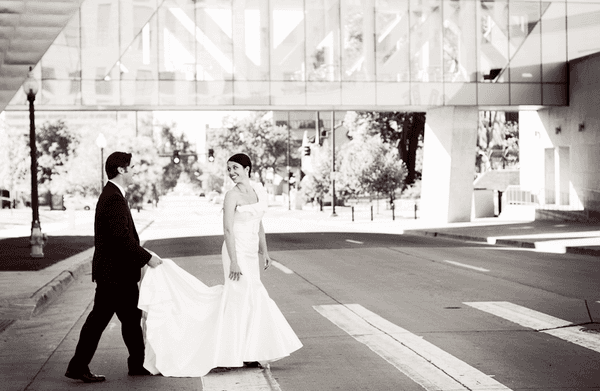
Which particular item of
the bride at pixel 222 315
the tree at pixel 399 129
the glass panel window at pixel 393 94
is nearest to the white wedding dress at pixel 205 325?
the bride at pixel 222 315

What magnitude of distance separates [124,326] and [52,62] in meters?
34.2

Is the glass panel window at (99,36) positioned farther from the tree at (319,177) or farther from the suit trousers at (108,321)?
the suit trousers at (108,321)

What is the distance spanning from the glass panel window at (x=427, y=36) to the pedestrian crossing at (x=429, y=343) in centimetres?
3028

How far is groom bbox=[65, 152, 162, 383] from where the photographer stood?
7.36m

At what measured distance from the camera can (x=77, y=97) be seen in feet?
129

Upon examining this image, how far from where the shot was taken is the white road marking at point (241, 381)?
275 inches

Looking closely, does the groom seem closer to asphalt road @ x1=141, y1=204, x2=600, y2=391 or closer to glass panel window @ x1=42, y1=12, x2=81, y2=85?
asphalt road @ x1=141, y1=204, x2=600, y2=391

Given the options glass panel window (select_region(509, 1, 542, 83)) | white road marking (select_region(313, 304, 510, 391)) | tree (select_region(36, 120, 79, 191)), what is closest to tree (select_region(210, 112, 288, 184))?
tree (select_region(36, 120, 79, 191))

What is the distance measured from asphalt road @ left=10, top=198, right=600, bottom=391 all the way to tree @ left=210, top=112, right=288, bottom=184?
274 feet

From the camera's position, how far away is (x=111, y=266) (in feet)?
24.2

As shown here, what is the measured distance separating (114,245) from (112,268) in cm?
20

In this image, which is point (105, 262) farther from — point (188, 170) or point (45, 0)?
point (188, 170)

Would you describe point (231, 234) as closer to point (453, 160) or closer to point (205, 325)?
point (205, 325)

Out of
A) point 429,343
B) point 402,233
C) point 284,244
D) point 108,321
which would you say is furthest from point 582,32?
point 108,321
